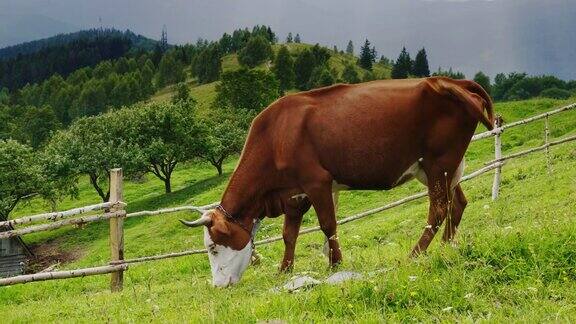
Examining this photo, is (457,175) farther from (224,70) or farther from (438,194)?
(224,70)

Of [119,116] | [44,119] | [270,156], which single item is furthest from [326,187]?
[44,119]

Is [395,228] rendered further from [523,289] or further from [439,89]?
[523,289]

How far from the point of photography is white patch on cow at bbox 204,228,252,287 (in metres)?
7.56

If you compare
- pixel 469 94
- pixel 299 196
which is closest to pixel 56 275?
pixel 299 196

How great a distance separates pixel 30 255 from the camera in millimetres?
38125

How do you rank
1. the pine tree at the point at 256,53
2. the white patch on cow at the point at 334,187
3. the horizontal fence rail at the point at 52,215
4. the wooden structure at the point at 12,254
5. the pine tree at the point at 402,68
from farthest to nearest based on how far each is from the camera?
the pine tree at the point at 256,53
the pine tree at the point at 402,68
the wooden structure at the point at 12,254
the horizontal fence rail at the point at 52,215
the white patch on cow at the point at 334,187

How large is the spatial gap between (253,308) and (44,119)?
109926mm

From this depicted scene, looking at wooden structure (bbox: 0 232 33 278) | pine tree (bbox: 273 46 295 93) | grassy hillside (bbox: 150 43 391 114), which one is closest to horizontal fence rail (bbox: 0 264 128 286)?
wooden structure (bbox: 0 232 33 278)

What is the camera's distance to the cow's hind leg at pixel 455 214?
7247 millimetres

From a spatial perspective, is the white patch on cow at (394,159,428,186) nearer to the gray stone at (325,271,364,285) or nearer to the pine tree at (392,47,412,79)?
the gray stone at (325,271,364,285)

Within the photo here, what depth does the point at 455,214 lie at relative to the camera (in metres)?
7.52

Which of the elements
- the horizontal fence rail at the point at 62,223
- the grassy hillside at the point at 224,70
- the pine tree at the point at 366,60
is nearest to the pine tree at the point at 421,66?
the grassy hillside at the point at 224,70

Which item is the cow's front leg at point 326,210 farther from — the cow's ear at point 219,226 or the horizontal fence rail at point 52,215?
the horizontal fence rail at point 52,215

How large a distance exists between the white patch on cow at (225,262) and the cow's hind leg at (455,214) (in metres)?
2.65
